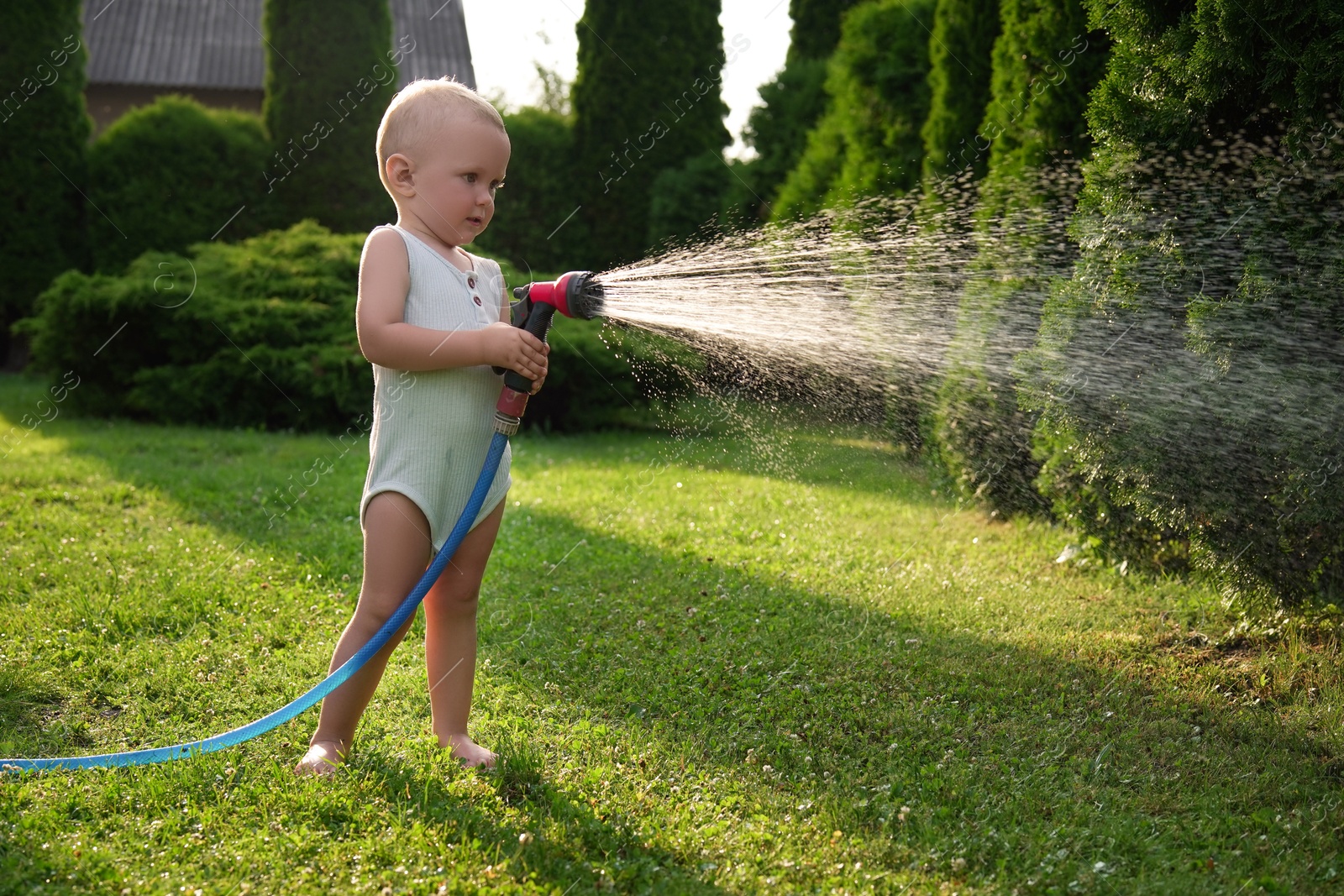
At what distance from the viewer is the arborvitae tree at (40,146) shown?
38.2 ft

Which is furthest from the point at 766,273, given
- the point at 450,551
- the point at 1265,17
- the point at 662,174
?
the point at 662,174

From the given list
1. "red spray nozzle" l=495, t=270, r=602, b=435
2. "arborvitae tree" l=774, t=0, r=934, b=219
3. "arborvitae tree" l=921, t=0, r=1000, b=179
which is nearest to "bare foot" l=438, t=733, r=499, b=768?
"red spray nozzle" l=495, t=270, r=602, b=435

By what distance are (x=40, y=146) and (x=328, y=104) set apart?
3225mm

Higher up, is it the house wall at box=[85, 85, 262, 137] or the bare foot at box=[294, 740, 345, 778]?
the house wall at box=[85, 85, 262, 137]

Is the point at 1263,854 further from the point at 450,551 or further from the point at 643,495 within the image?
the point at 643,495

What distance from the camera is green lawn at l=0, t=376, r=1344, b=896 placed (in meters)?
2.33

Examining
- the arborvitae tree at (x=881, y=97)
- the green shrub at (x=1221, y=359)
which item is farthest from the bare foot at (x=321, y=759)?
the arborvitae tree at (x=881, y=97)

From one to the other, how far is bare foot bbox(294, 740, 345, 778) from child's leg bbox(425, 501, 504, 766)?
0.86ft

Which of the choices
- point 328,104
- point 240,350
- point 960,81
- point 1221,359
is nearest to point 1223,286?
point 1221,359

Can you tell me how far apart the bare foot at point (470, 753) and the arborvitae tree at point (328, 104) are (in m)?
10.3

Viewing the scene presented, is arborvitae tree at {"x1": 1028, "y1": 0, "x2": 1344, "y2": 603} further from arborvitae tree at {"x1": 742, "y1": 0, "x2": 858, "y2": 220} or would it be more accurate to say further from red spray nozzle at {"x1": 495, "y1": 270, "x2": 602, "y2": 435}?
arborvitae tree at {"x1": 742, "y1": 0, "x2": 858, "y2": 220}

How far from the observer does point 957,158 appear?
657 centimetres

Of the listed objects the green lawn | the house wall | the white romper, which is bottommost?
the green lawn

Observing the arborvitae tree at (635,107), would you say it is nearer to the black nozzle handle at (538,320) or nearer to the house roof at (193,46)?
the house roof at (193,46)
